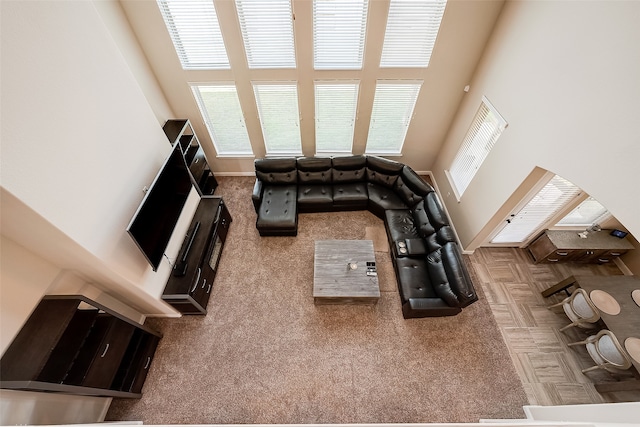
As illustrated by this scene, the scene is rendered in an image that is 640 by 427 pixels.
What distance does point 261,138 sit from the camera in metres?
5.62

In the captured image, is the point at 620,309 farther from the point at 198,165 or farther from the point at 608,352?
the point at 198,165

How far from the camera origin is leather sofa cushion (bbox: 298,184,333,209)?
534 centimetres

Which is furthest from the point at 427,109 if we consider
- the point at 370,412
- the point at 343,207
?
the point at 370,412

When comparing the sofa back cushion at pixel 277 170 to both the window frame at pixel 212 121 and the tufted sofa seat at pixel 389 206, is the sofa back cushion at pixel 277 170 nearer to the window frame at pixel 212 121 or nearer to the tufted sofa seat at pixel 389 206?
the tufted sofa seat at pixel 389 206

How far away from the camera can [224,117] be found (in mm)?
5320

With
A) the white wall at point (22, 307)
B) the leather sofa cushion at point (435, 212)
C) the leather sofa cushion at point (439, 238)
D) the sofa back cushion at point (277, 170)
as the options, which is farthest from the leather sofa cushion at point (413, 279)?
the white wall at point (22, 307)

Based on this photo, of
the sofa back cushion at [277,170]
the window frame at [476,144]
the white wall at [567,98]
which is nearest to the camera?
the white wall at [567,98]

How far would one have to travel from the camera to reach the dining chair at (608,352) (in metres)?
3.22

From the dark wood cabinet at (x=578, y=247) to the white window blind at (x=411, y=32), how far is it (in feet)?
11.4

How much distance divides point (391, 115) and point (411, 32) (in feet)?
4.63

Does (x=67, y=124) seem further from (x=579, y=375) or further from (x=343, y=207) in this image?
(x=579, y=375)

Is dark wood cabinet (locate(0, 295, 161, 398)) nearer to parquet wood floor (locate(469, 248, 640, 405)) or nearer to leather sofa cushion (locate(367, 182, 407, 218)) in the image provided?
leather sofa cushion (locate(367, 182, 407, 218))

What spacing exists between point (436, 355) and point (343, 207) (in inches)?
114

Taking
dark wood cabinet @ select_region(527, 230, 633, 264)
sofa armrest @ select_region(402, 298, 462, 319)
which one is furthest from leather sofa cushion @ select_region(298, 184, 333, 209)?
dark wood cabinet @ select_region(527, 230, 633, 264)
